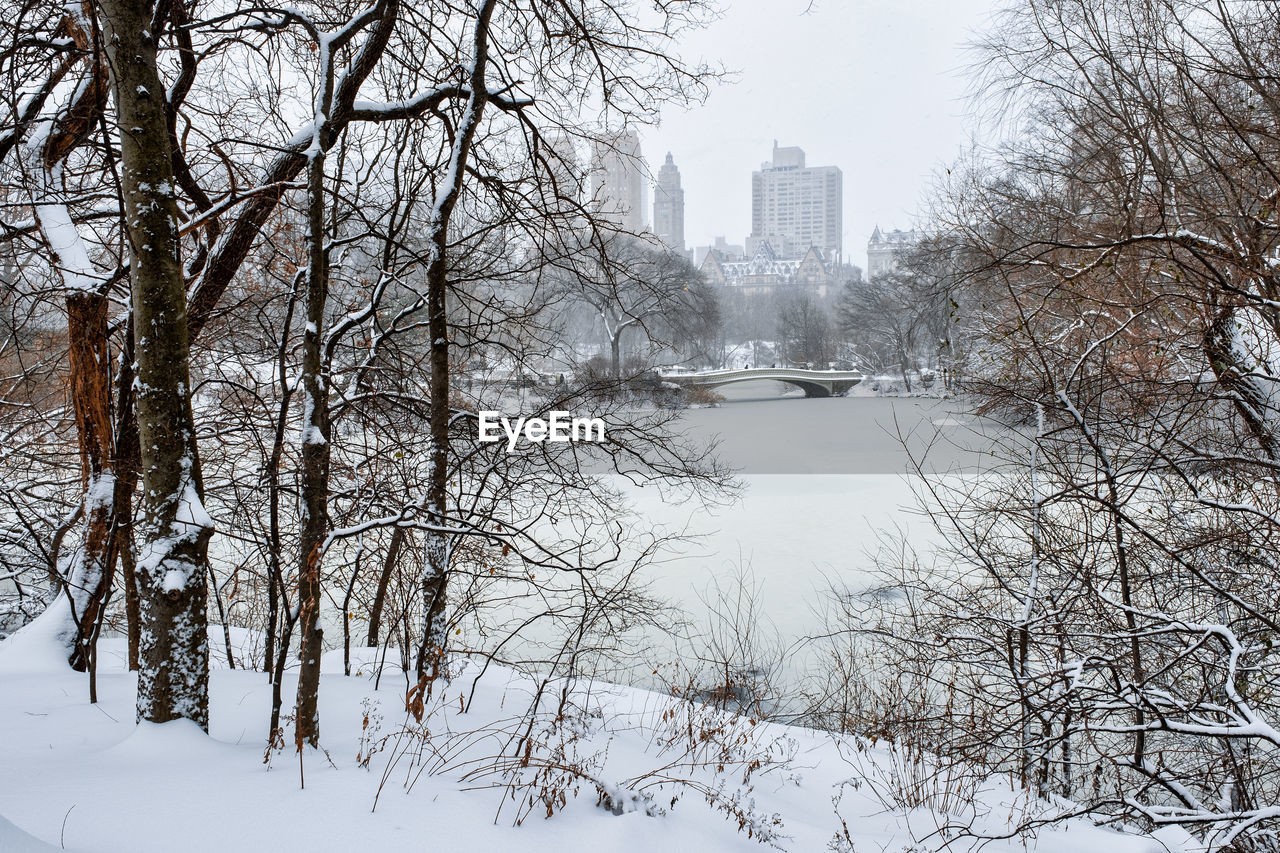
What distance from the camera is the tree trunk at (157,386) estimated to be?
280cm

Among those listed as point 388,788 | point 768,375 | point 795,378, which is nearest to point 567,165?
point 388,788

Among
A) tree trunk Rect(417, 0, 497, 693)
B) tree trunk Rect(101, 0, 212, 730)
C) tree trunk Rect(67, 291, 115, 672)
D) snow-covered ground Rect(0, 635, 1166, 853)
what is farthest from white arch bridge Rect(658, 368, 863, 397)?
tree trunk Rect(101, 0, 212, 730)

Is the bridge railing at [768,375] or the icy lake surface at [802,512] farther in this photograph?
the bridge railing at [768,375]

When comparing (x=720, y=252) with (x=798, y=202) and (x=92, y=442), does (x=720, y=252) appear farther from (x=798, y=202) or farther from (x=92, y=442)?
(x=92, y=442)

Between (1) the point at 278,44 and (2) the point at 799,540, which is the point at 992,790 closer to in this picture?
(1) the point at 278,44

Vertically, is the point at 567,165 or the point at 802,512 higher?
the point at 567,165

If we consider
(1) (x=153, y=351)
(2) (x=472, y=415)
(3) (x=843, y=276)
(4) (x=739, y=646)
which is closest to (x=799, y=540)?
(4) (x=739, y=646)

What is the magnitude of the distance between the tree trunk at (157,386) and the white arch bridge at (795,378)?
86.4 feet

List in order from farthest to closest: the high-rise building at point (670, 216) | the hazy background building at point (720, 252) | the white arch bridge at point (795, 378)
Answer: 1. the hazy background building at point (720, 252)
2. the high-rise building at point (670, 216)
3. the white arch bridge at point (795, 378)

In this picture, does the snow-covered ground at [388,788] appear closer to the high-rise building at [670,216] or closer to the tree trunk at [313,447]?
the tree trunk at [313,447]

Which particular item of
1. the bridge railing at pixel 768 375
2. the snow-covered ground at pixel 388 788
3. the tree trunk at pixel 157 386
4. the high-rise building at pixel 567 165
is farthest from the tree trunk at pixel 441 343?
the bridge railing at pixel 768 375

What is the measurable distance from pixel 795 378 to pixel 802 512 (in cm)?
2121

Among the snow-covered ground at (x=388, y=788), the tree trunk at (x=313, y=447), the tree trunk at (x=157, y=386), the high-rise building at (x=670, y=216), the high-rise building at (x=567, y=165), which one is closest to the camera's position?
the snow-covered ground at (x=388, y=788)

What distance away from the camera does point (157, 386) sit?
2850mm
